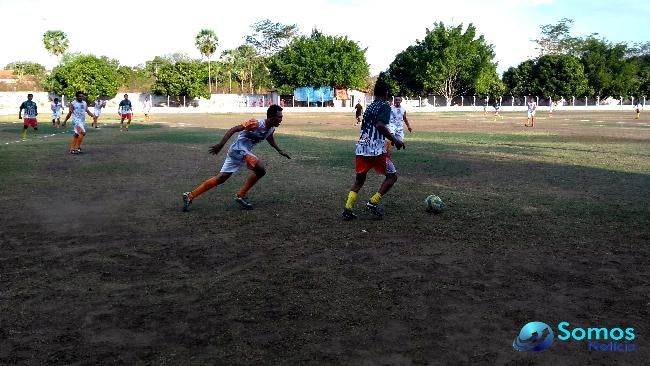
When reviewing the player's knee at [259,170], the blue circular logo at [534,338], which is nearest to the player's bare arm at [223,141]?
the player's knee at [259,170]

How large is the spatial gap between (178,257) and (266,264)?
105cm

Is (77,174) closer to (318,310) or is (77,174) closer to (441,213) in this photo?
(441,213)

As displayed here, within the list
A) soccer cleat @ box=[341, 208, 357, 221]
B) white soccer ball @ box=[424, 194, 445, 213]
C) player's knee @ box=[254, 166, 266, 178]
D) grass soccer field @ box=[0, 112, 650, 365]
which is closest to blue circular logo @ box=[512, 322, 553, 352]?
grass soccer field @ box=[0, 112, 650, 365]

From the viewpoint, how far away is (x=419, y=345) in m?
4.07

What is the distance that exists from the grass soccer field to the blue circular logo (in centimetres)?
6

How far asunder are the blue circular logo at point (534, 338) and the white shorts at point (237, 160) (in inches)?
231

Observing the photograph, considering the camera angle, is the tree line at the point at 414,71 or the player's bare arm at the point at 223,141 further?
the tree line at the point at 414,71

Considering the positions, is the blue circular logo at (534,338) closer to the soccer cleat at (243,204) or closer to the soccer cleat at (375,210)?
the soccer cleat at (375,210)

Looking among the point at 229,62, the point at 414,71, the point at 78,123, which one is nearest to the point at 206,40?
the point at 229,62

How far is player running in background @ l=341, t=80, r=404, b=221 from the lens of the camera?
820 centimetres

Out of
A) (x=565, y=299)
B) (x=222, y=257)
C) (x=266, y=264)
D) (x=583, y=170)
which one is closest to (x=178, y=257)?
(x=222, y=257)

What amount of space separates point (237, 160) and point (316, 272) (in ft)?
13.4

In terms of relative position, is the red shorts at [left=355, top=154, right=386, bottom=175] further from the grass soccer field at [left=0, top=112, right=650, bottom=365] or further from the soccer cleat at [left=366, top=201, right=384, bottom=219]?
Answer: the grass soccer field at [left=0, top=112, right=650, bottom=365]

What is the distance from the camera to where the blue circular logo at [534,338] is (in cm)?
404
